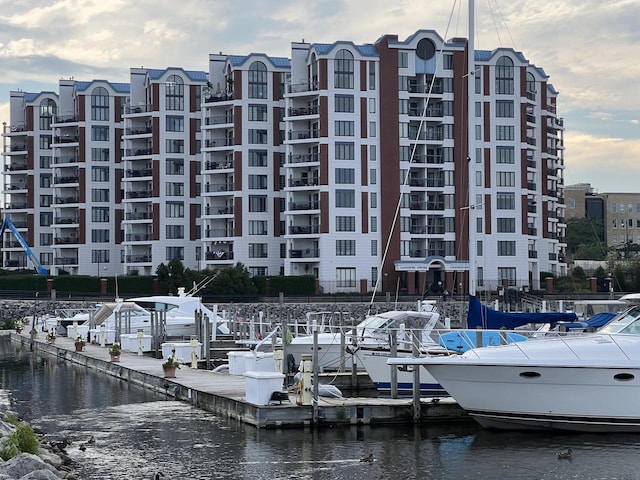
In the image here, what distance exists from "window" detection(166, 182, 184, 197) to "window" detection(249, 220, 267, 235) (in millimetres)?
11159

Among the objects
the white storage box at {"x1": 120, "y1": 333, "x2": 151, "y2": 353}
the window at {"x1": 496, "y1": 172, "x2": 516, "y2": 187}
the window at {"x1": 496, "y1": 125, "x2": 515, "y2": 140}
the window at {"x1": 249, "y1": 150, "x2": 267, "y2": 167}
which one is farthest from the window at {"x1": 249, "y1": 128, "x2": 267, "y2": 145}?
the white storage box at {"x1": 120, "y1": 333, "x2": 151, "y2": 353}

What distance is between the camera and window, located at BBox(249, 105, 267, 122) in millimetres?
101375

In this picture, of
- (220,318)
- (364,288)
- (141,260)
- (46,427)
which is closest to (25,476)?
(46,427)

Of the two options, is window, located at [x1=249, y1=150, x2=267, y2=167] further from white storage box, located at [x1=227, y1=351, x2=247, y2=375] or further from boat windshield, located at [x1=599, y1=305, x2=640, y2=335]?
boat windshield, located at [x1=599, y1=305, x2=640, y2=335]

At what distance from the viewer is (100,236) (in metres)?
114

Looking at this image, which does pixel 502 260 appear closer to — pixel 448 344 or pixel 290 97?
pixel 290 97

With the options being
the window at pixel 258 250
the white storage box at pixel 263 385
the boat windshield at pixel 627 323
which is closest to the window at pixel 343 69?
the window at pixel 258 250

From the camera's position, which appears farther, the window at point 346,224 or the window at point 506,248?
the window at point 506,248

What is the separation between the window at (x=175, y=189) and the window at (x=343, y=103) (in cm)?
2185

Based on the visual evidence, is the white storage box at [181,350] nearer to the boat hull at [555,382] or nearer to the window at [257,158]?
the boat hull at [555,382]

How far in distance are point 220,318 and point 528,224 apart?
50.4 metres

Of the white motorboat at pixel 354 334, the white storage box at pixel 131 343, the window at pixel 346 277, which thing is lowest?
the white storage box at pixel 131 343

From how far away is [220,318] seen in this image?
59.3m

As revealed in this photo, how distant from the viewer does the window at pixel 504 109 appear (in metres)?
98.8
